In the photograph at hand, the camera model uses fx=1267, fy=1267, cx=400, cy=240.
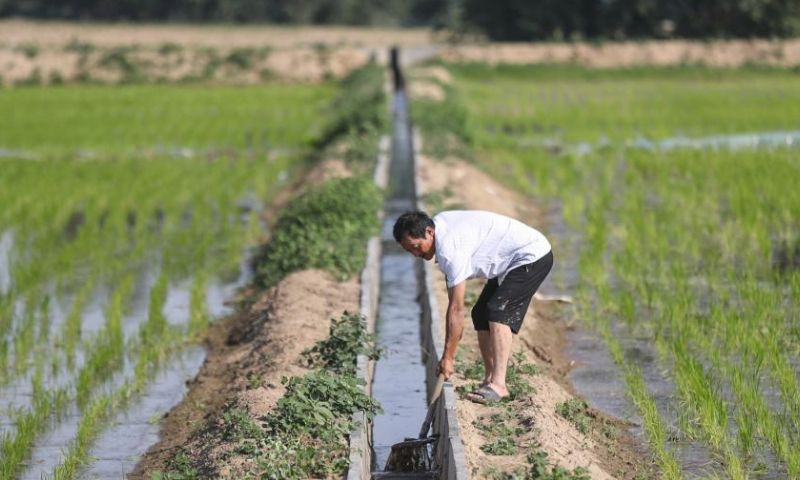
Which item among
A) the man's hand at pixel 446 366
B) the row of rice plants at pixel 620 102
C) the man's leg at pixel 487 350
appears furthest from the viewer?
the row of rice plants at pixel 620 102

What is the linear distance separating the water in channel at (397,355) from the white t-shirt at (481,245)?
4.13 ft

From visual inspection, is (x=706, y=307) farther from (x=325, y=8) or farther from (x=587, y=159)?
(x=325, y=8)

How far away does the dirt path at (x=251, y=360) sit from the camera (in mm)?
6977

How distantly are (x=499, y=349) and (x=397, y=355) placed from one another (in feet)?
8.13

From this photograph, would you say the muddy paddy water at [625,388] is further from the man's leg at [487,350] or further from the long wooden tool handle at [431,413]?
the long wooden tool handle at [431,413]

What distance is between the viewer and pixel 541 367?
8.32 metres

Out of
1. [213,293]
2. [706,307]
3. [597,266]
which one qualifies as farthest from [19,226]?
[706,307]

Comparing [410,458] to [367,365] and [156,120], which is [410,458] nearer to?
[367,365]

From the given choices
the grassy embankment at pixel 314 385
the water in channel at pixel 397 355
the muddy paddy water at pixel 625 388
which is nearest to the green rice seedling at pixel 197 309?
the grassy embankment at pixel 314 385

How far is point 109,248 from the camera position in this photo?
1341 centimetres

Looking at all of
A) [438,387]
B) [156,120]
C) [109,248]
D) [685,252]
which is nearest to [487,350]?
[438,387]

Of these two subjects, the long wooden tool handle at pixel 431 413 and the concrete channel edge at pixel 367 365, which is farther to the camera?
the long wooden tool handle at pixel 431 413

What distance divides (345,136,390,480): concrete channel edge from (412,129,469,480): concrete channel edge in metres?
0.39

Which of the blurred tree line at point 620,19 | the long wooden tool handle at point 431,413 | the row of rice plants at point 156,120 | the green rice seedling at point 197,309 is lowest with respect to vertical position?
the long wooden tool handle at point 431,413
